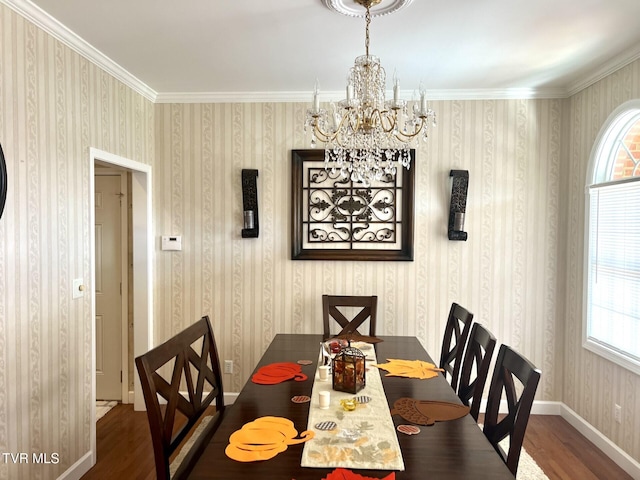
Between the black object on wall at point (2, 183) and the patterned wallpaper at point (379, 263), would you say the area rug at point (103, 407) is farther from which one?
the black object on wall at point (2, 183)

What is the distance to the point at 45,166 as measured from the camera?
7.21 feet

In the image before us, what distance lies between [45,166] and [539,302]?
12.0ft

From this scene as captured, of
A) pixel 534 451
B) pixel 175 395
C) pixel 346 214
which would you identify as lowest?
pixel 534 451

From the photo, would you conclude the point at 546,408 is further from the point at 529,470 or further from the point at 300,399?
the point at 300,399

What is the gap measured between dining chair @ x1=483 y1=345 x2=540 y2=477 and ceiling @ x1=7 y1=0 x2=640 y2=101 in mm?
1730

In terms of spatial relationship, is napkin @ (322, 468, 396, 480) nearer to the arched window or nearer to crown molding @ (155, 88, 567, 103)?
the arched window

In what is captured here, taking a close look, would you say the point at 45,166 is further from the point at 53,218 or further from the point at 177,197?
the point at 177,197

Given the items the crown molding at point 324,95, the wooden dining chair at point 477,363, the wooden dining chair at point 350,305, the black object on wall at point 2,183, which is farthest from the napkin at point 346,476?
the crown molding at point 324,95

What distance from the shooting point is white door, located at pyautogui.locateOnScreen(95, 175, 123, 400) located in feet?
11.6

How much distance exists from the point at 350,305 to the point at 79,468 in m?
2.06

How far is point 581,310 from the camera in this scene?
3129 millimetres

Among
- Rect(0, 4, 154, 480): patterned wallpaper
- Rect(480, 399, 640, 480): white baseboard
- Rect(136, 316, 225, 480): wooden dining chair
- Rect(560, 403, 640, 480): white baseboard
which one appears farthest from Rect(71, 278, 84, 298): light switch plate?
Rect(560, 403, 640, 480): white baseboard

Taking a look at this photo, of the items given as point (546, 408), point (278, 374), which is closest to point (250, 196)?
point (278, 374)

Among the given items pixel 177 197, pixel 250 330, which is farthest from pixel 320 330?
pixel 177 197
